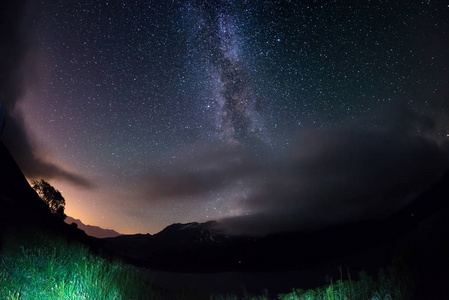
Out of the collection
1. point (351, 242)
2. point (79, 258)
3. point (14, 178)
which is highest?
point (351, 242)

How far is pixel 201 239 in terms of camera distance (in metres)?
137

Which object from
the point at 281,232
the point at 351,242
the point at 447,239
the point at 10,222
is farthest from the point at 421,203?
the point at 10,222

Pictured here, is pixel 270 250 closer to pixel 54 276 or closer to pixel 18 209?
pixel 18 209

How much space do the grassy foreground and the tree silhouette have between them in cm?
2645

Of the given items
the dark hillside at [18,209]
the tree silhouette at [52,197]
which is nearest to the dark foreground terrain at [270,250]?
the dark hillside at [18,209]

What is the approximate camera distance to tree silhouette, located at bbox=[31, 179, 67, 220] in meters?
31.4

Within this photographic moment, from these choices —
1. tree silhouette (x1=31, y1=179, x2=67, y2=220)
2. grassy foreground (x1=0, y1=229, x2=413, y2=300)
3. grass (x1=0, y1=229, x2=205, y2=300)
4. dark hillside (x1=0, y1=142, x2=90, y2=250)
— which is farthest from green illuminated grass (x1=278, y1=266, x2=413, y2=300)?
tree silhouette (x1=31, y1=179, x2=67, y2=220)

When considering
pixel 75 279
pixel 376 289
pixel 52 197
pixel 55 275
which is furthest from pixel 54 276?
pixel 52 197

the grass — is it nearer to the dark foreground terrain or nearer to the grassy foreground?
the grassy foreground

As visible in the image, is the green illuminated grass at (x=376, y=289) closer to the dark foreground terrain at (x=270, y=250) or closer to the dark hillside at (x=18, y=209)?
the dark hillside at (x=18, y=209)

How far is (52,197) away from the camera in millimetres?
31859

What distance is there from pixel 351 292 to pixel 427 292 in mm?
1456

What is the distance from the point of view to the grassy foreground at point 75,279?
5.44 metres

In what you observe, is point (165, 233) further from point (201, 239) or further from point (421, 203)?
point (421, 203)
